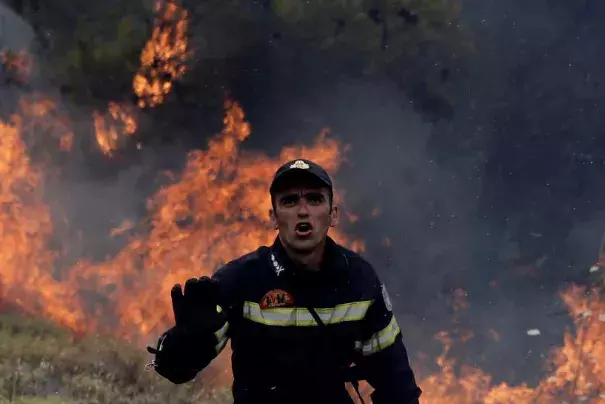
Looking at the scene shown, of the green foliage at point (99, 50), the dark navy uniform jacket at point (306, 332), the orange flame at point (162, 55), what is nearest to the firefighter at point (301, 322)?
the dark navy uniform jacket at point (306, 332)

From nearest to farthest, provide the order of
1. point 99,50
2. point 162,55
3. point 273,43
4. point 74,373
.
Result: point 74,373 < point 99,50 < point 162,55 < point 273,43

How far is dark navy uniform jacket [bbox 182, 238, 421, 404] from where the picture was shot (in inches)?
85.4

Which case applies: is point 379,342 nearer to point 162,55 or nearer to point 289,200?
point 289,200

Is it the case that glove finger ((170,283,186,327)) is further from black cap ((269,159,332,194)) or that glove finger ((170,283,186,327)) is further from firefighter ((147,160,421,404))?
black cap ((269,159,332,194))

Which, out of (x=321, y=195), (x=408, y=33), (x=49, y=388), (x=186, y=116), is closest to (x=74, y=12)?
(x=186, y=116)

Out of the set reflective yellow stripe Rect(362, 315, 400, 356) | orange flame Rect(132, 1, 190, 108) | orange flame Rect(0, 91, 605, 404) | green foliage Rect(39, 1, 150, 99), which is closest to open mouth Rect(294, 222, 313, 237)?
reflective yellow stripe Rect(362, 315, 400, 356)

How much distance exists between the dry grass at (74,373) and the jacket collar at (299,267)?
4.42 meters

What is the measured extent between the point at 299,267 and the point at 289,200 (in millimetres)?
313

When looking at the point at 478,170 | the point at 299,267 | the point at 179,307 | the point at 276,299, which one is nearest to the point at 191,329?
the point at 179,307

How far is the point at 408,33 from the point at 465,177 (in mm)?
3477

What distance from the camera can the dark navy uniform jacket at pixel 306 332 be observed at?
2.17 metres

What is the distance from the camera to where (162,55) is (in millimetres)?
10461

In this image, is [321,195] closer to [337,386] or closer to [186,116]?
[337,386]

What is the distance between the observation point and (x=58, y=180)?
10172 mm
